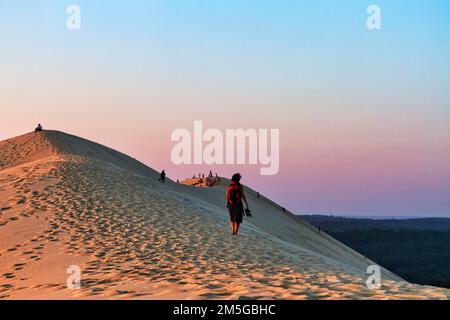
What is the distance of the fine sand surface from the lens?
8469 millimetres

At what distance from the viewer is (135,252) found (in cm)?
1273

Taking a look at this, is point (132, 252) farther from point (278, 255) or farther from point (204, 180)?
point (204, 180)

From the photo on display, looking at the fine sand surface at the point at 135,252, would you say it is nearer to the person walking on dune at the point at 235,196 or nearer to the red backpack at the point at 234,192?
the person walking on dune at the point at 235,196

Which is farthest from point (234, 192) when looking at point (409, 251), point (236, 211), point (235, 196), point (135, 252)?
point (409, 251)

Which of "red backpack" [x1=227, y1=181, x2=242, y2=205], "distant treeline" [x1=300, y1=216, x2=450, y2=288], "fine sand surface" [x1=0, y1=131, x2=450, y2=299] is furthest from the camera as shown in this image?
"distant treeline" [x1=300, y1=216, x2=450, y2=288]

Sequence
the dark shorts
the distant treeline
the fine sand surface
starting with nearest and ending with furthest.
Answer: the fine sand surface < the dark shorts < the distant treeline

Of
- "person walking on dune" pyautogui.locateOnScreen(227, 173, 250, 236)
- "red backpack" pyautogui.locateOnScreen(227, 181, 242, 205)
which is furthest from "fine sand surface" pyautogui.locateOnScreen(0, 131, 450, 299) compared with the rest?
"red backpack" pyautogui.locateOnScreen(227, 181, 242, 205)

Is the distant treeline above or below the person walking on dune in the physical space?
below

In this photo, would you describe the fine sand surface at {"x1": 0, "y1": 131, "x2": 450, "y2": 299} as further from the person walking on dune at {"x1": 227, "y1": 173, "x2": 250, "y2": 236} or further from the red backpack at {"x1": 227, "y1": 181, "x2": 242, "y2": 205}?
the red backpack at {"x1": 227, "y1": 181, "x2": 242, "y2": 205}

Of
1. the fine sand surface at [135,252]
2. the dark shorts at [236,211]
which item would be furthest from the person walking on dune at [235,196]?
the fine sand surface at [135,252]

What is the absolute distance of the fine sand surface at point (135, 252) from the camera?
8469 millimetres

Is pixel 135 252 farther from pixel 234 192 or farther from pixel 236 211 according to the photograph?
pixel 236 211
